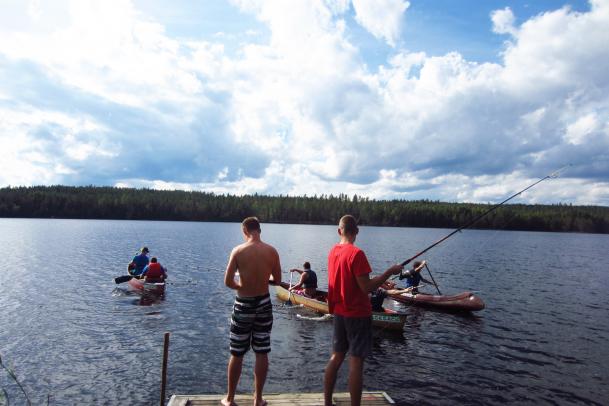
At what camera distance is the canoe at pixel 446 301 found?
2067cm

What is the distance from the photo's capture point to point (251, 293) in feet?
20.9

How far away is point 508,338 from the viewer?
17125mm

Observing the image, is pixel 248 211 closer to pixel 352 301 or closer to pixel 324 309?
pixel 324 309

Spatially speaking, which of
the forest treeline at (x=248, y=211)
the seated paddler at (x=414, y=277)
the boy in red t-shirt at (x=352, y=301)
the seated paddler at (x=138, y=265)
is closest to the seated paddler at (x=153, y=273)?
the seated paddler at (x=138, y=265)

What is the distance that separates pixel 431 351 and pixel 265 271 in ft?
35.9

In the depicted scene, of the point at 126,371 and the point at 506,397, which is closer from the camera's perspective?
the point at 506,397

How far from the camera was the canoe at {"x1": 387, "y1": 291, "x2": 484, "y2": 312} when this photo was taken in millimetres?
20672

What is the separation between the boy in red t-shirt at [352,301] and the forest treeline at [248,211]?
465ft

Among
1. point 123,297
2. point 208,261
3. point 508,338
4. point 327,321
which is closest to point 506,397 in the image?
point 508,338

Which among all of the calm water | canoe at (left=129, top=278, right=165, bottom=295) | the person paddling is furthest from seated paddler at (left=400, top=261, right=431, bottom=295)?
canoe at (left=129, top=278, right=165, bottom=295)

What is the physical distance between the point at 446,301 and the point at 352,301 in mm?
17061

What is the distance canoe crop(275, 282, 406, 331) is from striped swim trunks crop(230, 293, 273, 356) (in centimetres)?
539

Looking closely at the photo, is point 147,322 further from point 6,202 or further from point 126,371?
point 6,202

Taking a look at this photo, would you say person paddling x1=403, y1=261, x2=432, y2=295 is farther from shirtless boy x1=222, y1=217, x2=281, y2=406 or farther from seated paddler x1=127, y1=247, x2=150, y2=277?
shirtless boy x1=222, y1=217, x2=281, y2=406
